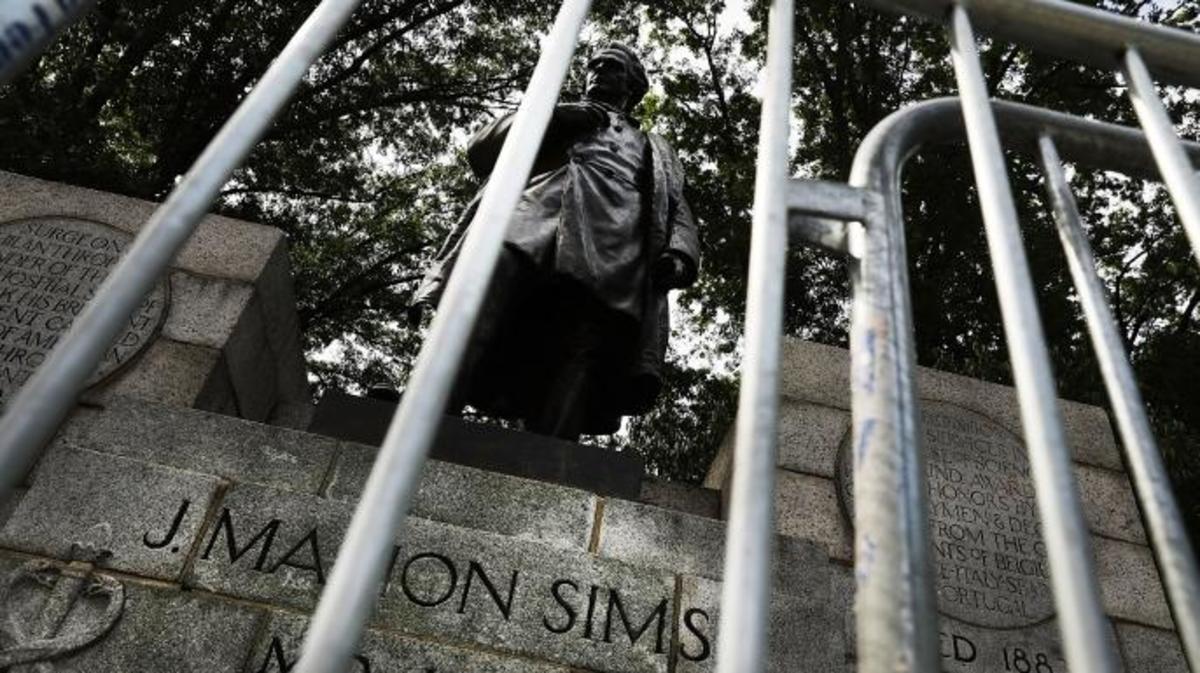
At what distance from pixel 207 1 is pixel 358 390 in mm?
5474

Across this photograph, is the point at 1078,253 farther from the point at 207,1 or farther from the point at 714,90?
the point at 714,90

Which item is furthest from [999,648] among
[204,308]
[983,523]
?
[204,308]

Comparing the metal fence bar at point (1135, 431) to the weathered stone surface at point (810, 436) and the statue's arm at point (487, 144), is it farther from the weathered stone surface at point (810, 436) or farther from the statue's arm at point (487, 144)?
the weathered stone surface at point (810, 436)

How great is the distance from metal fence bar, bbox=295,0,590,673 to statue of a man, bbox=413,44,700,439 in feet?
8.18

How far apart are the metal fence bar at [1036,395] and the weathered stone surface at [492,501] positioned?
160 cm

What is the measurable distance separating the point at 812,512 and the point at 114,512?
121 inches

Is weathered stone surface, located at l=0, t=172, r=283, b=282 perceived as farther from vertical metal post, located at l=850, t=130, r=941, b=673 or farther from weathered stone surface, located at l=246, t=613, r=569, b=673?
vertical metal post, located at l=850, t=130, r=941, b=673

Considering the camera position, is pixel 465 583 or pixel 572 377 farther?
pixel 572 377

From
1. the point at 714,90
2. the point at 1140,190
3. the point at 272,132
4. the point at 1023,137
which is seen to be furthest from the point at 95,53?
the point at 1140,190

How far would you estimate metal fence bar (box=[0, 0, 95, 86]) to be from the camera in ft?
2.54

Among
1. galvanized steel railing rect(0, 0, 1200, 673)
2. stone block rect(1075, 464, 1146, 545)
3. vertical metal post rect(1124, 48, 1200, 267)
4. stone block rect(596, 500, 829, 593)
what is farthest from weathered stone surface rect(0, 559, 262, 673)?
stone block rect(1075, 464, 1146, 545)

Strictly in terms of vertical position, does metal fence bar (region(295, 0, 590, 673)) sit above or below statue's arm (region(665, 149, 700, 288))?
below

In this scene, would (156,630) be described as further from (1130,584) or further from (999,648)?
(1130,584)

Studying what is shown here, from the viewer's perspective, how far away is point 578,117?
436 cm
